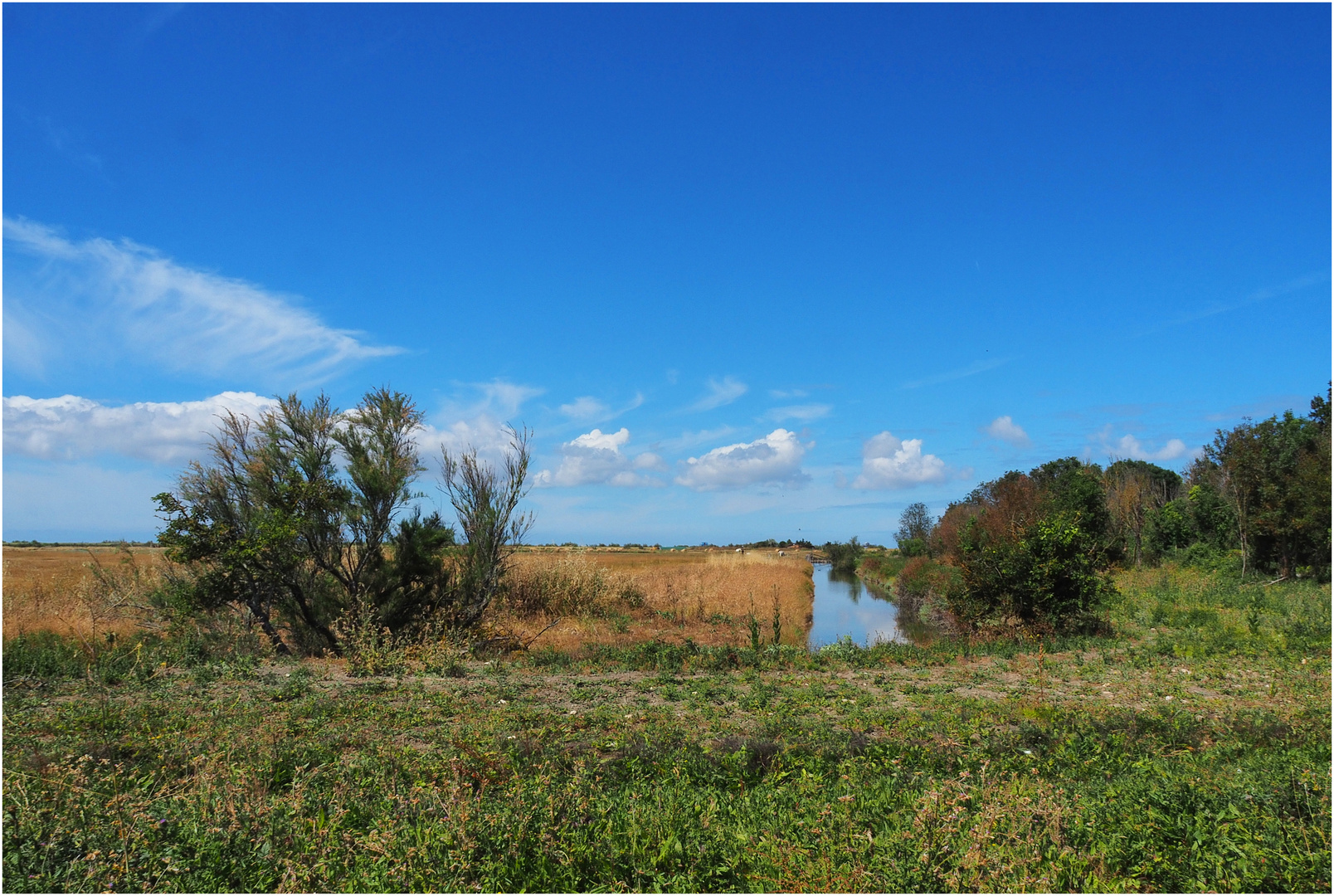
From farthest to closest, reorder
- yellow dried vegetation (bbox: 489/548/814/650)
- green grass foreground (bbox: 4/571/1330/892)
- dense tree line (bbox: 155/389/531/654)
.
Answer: yellow dried vegetation (bbox: 489/548/814/650) → dense tree line (bbox: 155/389/531/654) → green grass foreground (bbox: 4/571/1330/892)

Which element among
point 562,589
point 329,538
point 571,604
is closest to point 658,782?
point 329,538

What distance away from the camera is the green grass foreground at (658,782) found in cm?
380

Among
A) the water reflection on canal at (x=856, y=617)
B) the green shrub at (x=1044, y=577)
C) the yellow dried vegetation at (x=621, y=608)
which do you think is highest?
the green shrub at (x=1044, y=577)

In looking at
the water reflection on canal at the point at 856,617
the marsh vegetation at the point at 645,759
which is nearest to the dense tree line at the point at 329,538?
the marsh vegetation at the point at 645,759

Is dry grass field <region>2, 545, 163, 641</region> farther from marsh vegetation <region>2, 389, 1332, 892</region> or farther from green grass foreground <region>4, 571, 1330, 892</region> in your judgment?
green grass foreground <region>4, 571, 1330, 892</region>

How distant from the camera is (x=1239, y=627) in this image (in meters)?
13.7

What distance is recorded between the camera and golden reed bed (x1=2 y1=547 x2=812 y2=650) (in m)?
13.6

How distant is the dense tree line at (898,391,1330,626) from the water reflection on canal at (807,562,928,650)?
71.7 inches

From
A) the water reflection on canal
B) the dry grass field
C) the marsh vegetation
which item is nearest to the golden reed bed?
the dry grass field

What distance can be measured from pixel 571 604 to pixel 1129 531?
26805 millimetres

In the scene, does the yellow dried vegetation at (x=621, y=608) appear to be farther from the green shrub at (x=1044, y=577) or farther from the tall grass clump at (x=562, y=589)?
the green shrub at (x=1044, y=577)

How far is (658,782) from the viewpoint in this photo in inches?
203

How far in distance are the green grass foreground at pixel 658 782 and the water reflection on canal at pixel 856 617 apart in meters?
6.94

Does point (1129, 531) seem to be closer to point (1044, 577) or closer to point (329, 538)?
point (1044, 577)
